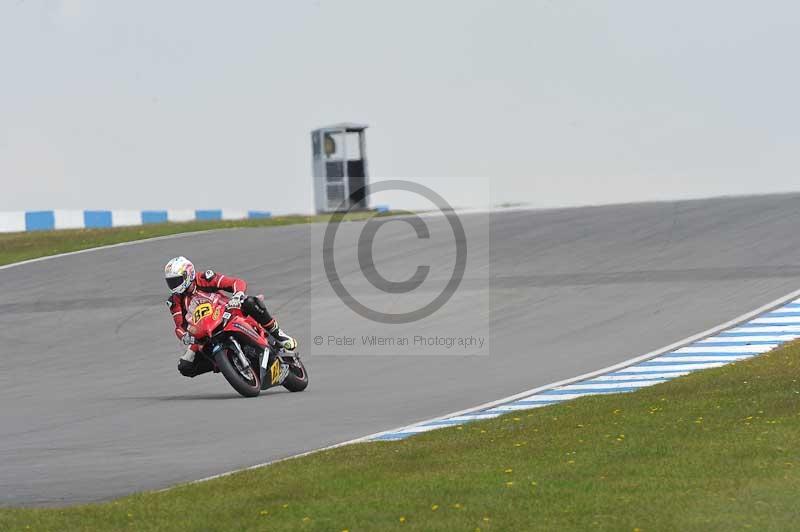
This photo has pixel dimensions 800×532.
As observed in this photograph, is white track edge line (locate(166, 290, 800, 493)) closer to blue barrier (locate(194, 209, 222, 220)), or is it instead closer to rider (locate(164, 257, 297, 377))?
rider (locate(164, 257, 297, 377))

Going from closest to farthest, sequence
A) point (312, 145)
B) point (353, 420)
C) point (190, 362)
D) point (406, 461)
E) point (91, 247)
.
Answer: point (406, 461), point (353, 420), point (190, 362), point (91, 247), point (312, 145)

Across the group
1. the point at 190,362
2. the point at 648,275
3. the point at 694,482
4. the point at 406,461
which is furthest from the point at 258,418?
the point at 648,275

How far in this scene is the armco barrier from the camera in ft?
133

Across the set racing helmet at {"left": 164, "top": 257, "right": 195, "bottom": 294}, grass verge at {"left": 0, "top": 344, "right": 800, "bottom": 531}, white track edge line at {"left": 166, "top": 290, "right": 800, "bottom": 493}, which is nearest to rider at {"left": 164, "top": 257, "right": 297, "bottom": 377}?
racing helmet at {"left": 164, "top": 257, "right": 195, "bottom": 294}

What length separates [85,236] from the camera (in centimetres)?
3409

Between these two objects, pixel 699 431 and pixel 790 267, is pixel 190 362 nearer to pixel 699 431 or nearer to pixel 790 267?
pixel 699 431

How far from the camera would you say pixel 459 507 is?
7891 mm

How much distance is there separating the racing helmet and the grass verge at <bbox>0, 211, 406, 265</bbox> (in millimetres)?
16623

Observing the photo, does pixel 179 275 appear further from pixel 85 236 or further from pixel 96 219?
pixel 96 219

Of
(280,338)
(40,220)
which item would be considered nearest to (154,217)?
(40,220)

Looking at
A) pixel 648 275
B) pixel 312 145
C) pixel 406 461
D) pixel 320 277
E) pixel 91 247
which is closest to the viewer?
pixel 406 461

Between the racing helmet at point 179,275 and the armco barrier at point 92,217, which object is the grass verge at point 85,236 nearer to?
the armco barrier at point 92,217

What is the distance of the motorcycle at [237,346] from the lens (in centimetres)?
1427

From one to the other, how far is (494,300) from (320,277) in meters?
4.33
